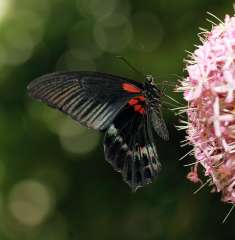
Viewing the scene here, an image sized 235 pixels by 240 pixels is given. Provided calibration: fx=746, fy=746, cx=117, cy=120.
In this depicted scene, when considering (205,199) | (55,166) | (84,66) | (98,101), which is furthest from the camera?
(55,166)

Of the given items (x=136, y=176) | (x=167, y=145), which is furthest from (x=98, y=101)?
(x=167, y=145)

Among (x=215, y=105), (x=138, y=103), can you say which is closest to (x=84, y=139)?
(x=138, y=103)

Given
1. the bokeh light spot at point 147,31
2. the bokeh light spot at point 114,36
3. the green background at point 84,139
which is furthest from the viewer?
the bokeh light spot at point 114,36

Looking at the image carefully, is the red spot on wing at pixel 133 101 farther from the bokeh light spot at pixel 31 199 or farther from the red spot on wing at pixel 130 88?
the bokeh light spot at pixel 31 199

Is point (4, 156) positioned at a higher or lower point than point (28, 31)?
lower

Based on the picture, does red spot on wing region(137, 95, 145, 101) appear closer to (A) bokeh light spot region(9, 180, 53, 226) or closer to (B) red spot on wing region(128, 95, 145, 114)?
(B) red spot on wing region(128, 95, 145, 114)

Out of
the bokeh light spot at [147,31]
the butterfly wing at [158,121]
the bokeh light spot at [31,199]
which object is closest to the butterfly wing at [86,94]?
the butterfly wing at [158,121]

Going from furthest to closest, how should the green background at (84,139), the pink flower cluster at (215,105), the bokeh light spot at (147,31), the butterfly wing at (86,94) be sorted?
the bokeh light spot at (147,31) → the green background at (84,139) → the butterfly wing at (86,94) → the pink flower cluster at (215,105)

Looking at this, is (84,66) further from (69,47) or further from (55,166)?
(55,166)
